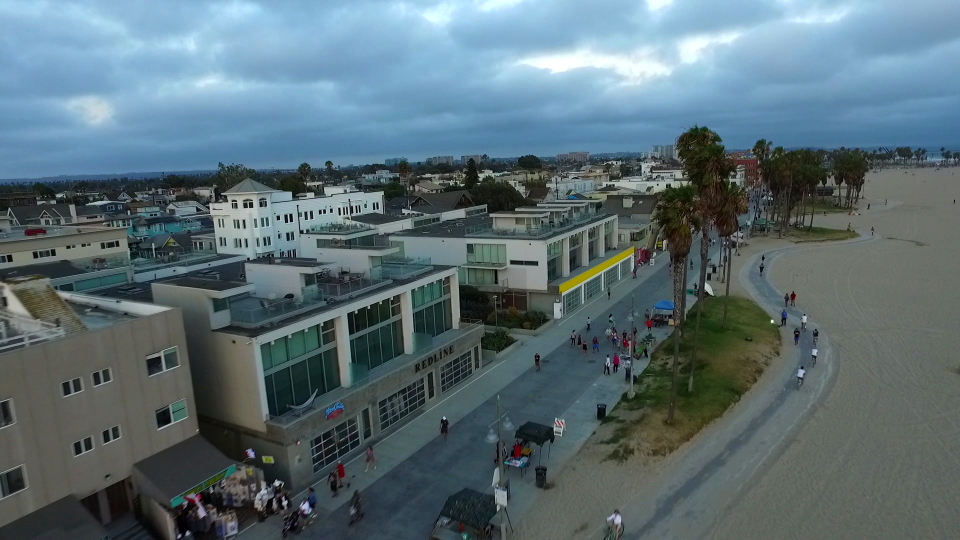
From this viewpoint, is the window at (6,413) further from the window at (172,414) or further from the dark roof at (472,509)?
the dark roof at (472,509)

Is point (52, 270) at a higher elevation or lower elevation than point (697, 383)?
higher

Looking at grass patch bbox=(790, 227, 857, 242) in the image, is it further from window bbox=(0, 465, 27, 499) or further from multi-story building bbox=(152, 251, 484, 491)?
window bbox=(0, 465, 27, 499)

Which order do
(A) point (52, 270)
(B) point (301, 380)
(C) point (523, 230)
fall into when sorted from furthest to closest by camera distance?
(C) point (523, 230) → (A) point (52, 270) → (B) point (301, 380)

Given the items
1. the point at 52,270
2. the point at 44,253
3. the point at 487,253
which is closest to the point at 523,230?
the point at 487,253

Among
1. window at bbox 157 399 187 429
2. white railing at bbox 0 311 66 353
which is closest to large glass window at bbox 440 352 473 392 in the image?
window at bbox 157 399 187 429

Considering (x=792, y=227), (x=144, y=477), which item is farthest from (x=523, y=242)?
(x=792, y=227)

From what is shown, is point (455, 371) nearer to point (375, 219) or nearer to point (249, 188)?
point (375, 219)
